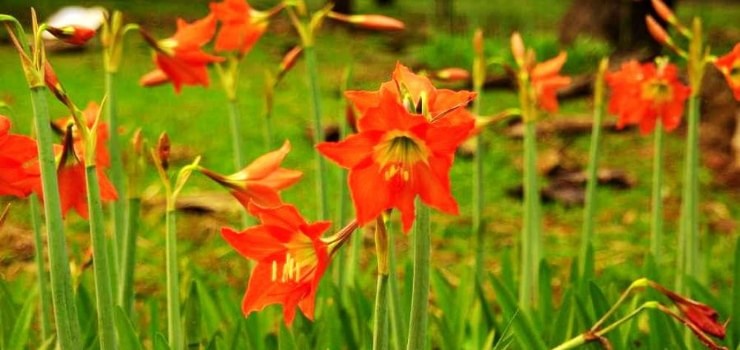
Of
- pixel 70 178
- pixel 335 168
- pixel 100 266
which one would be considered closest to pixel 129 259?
pixel 70 178

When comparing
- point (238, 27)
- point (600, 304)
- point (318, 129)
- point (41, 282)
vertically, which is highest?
point (238, 27)

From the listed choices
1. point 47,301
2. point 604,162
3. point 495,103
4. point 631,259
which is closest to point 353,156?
point 47,301

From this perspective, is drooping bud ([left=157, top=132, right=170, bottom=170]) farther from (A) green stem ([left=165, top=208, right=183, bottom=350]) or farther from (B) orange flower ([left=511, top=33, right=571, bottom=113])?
(B) orange flower ([left=511, top=33, right=571, bottom=113])

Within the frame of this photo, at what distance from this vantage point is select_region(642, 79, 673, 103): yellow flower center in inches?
100

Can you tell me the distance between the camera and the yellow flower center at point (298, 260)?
1.44 metres

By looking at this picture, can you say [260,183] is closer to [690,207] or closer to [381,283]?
[381,283]

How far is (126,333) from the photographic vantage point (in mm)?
1845

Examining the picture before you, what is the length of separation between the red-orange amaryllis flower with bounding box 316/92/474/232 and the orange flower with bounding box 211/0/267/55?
114cm

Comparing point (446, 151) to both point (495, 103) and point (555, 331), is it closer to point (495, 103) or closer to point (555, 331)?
point (555, 331)

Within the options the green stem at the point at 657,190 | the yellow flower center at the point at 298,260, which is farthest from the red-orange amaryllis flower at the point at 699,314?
the green stem at the point at 657,190

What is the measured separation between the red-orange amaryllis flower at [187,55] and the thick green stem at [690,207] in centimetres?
101

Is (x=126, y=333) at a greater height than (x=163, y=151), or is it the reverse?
(x=163, y=151)

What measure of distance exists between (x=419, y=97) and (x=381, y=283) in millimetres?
243

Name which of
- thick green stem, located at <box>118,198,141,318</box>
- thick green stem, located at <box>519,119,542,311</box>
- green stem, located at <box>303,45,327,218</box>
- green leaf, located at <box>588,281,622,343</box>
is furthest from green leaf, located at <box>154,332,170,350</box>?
thick green stem, located at <box>519,119,542,311</box>
